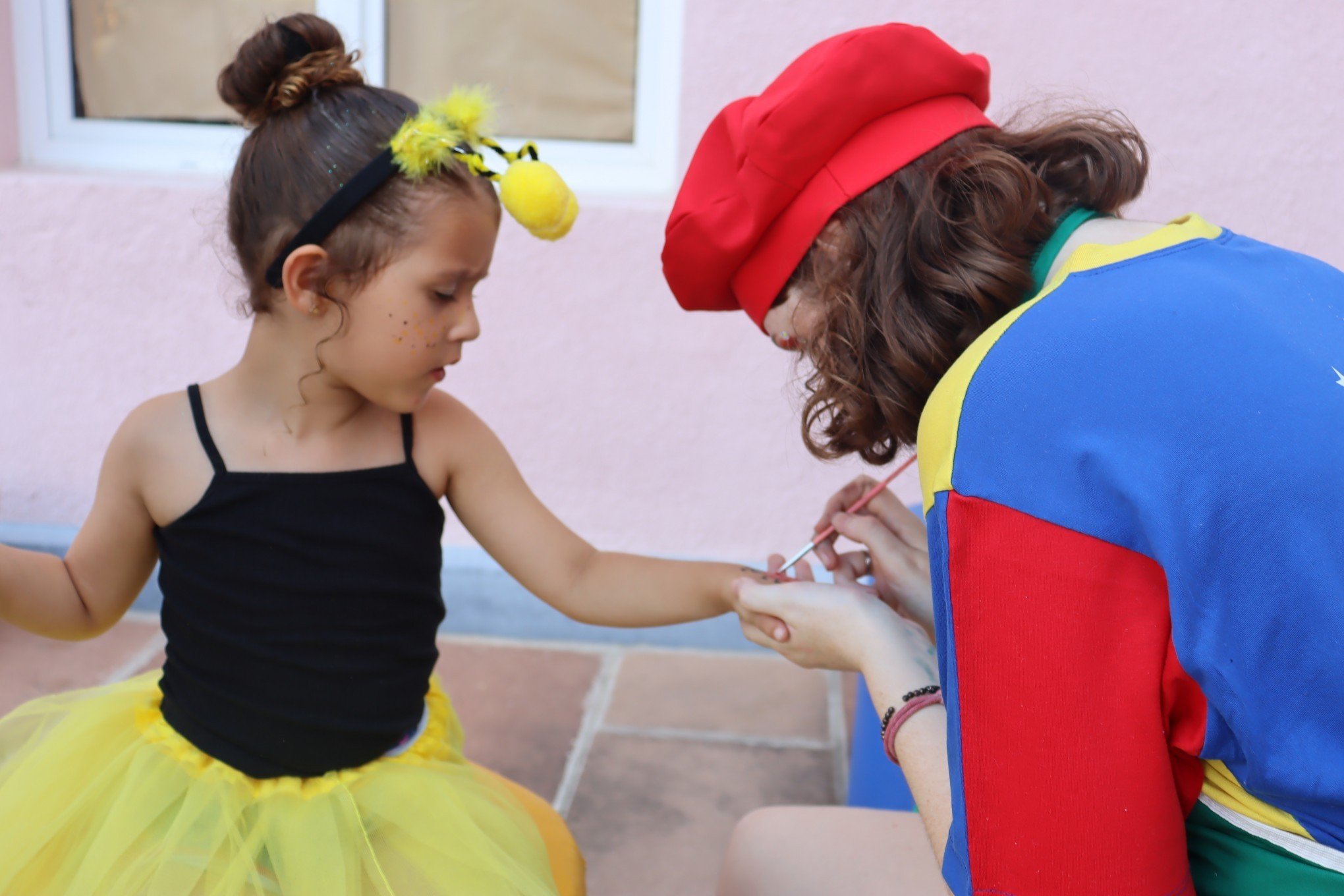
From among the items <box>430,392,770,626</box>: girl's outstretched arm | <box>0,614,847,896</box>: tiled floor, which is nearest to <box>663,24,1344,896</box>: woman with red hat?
<box>430,392,770,626</box>: girl's outstretched arm

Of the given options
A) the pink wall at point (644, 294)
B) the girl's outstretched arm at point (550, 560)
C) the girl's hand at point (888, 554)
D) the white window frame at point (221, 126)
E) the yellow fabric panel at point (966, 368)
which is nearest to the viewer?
the yellow fabric panel at point (966, 368)

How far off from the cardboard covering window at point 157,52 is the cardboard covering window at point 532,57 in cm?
35

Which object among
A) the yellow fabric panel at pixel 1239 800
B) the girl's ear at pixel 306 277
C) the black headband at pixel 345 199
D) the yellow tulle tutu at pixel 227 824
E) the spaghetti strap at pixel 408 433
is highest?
the black headband at pixel 345 199

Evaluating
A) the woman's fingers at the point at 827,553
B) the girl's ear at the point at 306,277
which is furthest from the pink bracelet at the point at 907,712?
the girl's ear at the point at 306,277

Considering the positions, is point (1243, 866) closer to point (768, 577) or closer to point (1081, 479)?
point (1081, 479)

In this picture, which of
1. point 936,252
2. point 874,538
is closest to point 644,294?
point 874,538

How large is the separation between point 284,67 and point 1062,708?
114 cm

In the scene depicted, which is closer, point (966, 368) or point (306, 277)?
point (966, 368)

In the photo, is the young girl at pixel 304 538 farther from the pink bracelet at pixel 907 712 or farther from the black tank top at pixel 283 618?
the pink bracelet at pixel 907 712

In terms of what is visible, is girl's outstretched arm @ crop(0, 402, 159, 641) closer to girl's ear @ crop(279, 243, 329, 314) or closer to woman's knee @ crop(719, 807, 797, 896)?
girl's ear @ crop(279, 243, 329, 314)

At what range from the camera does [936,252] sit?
→ 3.46 ft

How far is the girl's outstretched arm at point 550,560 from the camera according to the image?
4.93 ft

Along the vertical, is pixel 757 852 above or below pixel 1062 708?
below

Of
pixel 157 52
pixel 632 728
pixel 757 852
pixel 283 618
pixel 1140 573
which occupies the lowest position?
pixel 632 728
